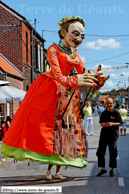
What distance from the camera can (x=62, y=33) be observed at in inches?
225

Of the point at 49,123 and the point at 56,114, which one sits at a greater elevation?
the point at 56,114

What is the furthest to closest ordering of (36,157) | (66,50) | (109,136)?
1. (109,136)
2. (66,50)
3. (36,157)

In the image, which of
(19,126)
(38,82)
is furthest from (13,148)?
(38,82)

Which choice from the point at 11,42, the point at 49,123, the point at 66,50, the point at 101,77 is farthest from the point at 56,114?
the point at 11,42

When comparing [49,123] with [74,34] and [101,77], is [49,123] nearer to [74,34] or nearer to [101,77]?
[101,77]

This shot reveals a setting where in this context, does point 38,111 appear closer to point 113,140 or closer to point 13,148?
point 13,148

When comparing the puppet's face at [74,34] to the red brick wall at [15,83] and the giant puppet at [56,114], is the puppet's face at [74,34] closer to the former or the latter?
the giant puppet at [56,114]

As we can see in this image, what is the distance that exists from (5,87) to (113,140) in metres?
5.88

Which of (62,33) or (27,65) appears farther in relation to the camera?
(27,65)

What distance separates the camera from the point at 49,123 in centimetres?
524

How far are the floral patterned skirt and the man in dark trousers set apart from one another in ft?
2.68

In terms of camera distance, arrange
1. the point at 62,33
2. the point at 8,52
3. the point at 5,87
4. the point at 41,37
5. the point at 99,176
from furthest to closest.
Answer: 1. the point at 41,37
2. the point at 8,52
3. the point at 5,87
4. the point at 99,176
5. the point at 62,33

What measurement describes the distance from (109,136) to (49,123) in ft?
5.67

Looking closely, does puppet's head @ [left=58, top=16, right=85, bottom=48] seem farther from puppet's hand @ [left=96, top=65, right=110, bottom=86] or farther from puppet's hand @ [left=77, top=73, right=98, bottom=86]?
puppet's hand @ [left=77, top=73, right=98, bottom=86]
